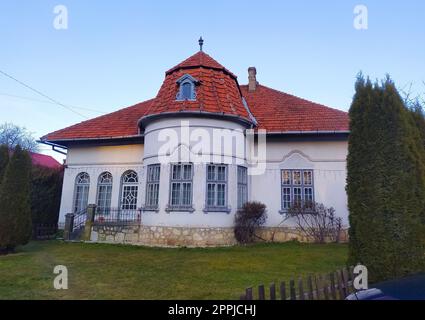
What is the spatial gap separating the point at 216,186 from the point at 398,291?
9431 mm

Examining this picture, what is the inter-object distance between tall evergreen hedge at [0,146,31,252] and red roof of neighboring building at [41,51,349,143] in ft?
14.7

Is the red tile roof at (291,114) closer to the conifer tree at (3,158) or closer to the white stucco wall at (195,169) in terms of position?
the white stucco wall at (195,169)

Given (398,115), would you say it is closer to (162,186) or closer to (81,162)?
(162,186)

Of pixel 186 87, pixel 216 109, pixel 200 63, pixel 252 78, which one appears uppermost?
pixel 252 78

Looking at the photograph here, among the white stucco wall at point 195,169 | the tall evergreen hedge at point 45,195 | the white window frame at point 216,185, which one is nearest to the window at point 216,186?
the white window frame at point 216,185

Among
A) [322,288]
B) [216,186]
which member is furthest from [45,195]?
[322,288]

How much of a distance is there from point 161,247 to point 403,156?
8.58 m

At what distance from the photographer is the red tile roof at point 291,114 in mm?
13828

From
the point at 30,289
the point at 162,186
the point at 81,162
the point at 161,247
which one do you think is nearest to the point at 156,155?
the point at 162,186

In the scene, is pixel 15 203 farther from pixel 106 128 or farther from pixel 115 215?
pixel 106 128

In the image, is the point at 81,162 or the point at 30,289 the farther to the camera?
the point at 81,162

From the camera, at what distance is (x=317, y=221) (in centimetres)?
1312

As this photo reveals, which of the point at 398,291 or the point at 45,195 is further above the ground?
the point at 45,195
